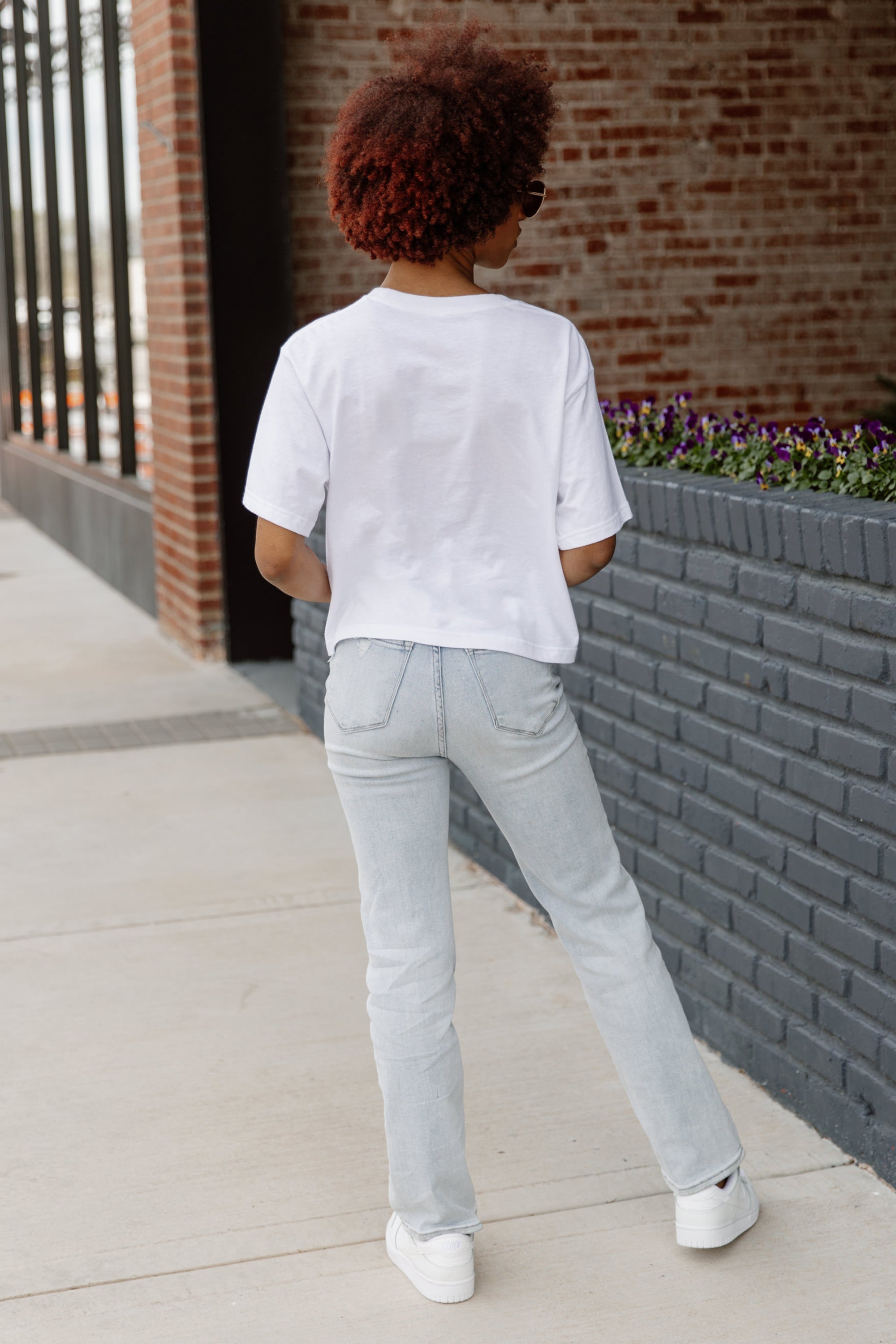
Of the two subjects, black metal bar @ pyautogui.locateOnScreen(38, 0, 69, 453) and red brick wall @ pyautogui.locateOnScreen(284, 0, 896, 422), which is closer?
red brick wall @ pyautogui.locateOnScreen(284, 0, 896, 422)

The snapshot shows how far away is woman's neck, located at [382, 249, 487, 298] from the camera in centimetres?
243

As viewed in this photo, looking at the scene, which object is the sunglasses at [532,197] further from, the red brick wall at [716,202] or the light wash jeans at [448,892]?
the red brick wall at [716,202]

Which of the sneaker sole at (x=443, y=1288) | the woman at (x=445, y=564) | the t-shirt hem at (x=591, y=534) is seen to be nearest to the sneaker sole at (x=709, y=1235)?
the woman at (x=445, y=564)

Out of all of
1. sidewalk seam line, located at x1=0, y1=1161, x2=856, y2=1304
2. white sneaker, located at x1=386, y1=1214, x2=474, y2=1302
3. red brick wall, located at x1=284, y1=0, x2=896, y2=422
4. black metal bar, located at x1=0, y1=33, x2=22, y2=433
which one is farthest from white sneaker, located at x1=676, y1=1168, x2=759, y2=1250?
black metal bar, located at x1=0, y1=33, x2=22, y2=433

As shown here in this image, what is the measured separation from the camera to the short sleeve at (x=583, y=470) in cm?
247

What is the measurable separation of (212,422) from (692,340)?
8.34 feet

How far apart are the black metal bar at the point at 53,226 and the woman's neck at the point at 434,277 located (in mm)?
11332

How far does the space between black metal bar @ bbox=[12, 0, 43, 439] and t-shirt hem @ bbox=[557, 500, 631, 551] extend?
504 inches

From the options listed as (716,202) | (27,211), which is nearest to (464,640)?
(716,202)

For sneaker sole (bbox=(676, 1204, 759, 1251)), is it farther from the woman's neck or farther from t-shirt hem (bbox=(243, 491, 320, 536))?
the woman's neck

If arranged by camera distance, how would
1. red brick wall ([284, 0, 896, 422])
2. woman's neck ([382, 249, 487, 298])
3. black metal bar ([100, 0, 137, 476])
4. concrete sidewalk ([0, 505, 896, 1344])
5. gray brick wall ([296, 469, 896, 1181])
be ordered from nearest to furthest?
woman's neck ([382, 249, 487, 298]) < concrete sidewalk ([0, 505, 896, 1344]) < gray brick wall ([296, 469, 896, 1181]) < red brick wall ([284, 0, 896, 422]) < black metal bar ([100, 0, 137, 476])

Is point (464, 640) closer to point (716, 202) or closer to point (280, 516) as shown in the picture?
point (280, 516)

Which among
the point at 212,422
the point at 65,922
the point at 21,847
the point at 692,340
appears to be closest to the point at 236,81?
the point at 212,422

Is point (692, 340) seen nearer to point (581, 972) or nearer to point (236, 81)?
point (236, 81)
